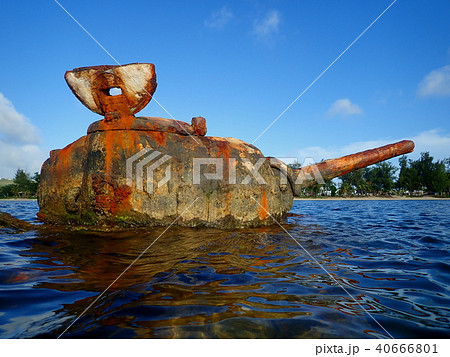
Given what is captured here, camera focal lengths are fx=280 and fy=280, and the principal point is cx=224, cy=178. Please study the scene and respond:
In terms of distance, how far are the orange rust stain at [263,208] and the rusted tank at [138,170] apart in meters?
0.04

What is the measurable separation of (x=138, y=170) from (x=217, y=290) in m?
2.52

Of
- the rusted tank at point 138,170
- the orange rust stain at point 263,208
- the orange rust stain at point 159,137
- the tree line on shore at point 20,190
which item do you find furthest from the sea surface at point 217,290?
the tree line on shore at point 20,190

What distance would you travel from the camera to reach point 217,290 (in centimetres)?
176

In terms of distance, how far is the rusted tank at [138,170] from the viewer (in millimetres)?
3830

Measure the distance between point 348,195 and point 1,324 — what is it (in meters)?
57.3

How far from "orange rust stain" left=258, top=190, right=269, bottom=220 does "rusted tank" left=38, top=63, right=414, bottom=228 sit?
42 mm

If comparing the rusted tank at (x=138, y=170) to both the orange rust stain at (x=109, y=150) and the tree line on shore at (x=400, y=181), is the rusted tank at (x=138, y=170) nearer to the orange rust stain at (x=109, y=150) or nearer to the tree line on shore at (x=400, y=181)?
the orange rust stain at (x=109, y=150)

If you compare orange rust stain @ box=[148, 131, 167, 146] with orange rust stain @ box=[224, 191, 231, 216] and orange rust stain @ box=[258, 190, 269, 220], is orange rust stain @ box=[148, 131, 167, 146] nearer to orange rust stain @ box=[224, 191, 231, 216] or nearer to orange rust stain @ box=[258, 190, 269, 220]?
orange rust stain @ box=[224, 191, 231, 216]

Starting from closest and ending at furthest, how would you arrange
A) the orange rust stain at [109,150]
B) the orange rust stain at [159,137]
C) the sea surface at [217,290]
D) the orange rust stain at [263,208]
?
the sea surface at [217,290], the orange rust stain at [109,150], the orange rust stain at [159,137], the orange rust stain at [263,208]

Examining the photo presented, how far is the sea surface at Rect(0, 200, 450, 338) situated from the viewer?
1288 mm
